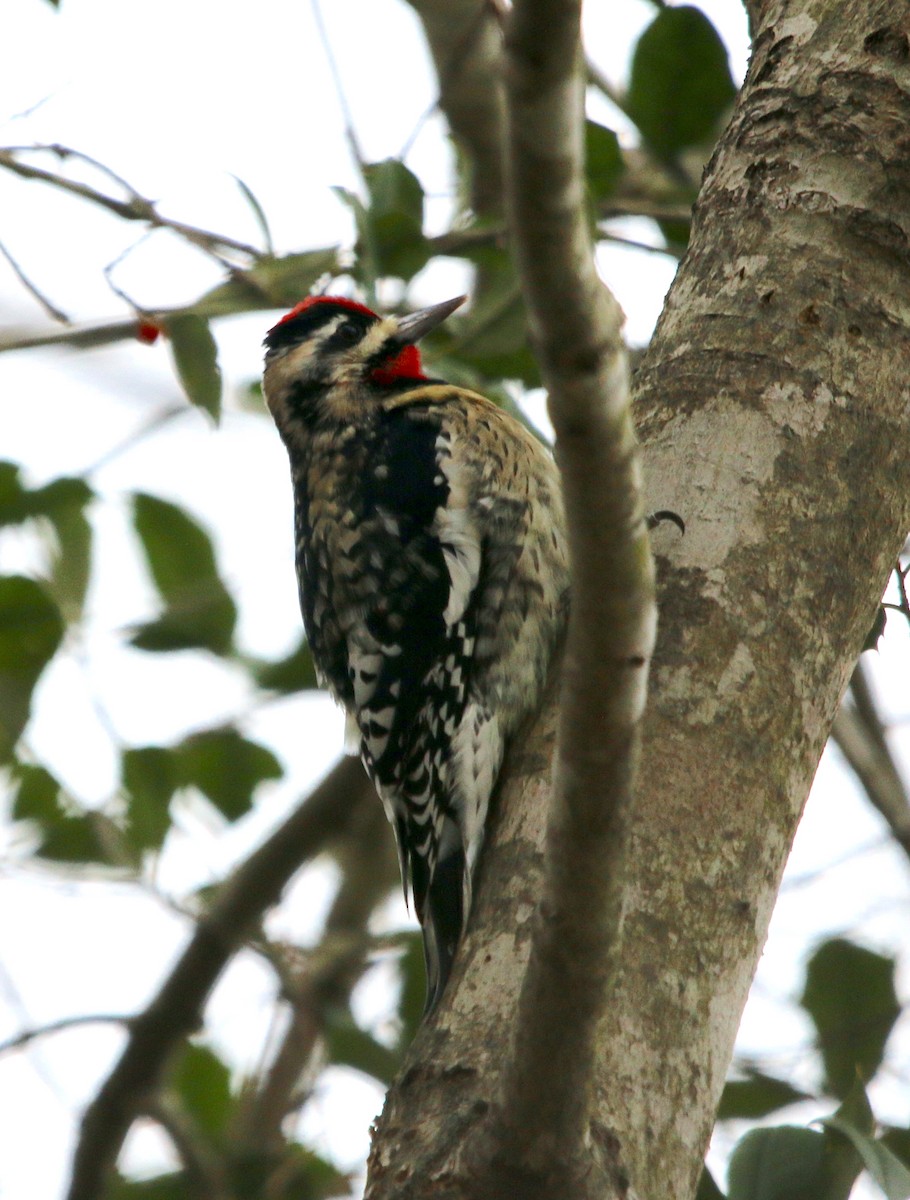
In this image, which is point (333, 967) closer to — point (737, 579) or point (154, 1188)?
point (154, 1188)

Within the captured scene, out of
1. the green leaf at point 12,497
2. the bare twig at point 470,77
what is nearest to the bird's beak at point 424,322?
the bare twig at point 470,77

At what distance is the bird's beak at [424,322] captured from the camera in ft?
12.2

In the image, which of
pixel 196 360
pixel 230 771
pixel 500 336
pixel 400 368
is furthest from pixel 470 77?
pixel 230 771

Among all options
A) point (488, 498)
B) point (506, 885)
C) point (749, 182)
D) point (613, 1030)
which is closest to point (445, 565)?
point (488, 498)

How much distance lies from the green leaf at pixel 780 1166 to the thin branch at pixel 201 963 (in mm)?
1857

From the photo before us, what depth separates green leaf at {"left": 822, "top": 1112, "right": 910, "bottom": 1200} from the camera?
1.76m

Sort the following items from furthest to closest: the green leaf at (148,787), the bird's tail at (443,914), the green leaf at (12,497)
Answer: the green leaf at (148,787)
the green leaf at (12,497)
the bird's tail at (443,914)

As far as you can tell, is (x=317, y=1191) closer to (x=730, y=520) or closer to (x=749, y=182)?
(x=730, y=520)

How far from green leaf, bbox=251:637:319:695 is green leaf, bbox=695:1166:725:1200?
2.04 m

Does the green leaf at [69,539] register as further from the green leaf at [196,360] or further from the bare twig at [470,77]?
the bare twig at [470,77]

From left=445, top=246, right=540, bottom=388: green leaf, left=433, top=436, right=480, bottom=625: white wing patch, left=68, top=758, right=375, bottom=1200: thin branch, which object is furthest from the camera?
left=68, top=758, right=375, bottom=1200: thin branch

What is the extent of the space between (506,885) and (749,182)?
1203 millimetres

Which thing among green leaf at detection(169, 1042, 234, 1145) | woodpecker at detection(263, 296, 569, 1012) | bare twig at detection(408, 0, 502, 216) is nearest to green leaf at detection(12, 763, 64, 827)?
woodpecker at detection(263, 296, 569, 1012)

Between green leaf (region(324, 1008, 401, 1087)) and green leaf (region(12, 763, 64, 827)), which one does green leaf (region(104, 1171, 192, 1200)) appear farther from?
green leaf (region(12, 763, 64, 827))
